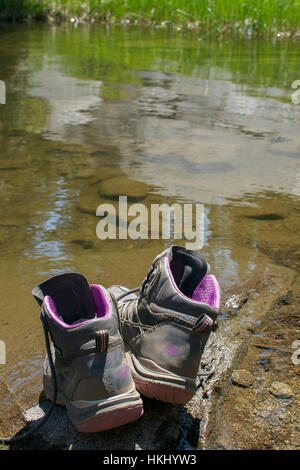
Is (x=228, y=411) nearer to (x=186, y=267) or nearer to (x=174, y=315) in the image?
(x=174, y=315)

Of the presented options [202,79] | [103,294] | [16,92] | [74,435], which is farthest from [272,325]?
[202,79]

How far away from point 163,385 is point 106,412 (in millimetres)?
193

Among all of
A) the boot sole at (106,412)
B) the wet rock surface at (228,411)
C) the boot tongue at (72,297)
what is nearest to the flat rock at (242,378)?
the wet rock surface at (228,411)

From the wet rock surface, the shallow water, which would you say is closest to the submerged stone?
the shallow water

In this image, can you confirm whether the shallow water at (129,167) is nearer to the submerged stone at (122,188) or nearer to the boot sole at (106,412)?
the submerged stone at (122,188)

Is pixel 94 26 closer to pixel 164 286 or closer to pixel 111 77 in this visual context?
pixel 111 77

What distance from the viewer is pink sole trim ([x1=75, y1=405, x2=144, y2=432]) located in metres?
1.48

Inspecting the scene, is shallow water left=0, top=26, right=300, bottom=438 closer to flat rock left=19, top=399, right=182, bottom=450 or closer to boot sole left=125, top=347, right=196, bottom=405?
flat rock left=19, top=399, right=182, bottom=450

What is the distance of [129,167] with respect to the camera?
3854 mm

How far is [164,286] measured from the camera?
5.40 ft

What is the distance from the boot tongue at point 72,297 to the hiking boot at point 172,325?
0.15m

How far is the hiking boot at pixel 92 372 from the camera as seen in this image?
58.6 inches

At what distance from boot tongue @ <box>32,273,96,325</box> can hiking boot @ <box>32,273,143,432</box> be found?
59mm

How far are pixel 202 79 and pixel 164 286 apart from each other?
243 inches
